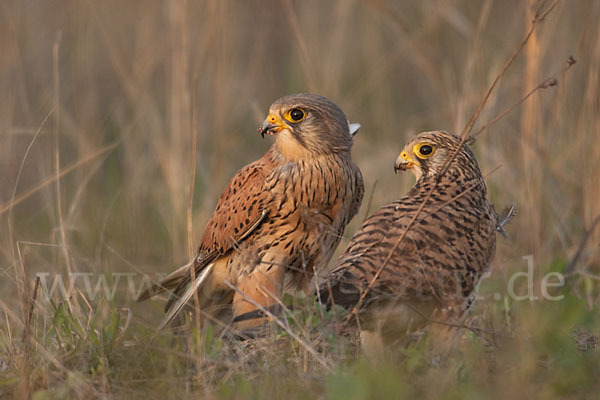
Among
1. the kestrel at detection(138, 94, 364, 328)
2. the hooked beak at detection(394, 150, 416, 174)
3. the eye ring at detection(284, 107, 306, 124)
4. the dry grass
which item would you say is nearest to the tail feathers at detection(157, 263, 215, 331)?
the kestrel at detection(138, 94, 364, 328)

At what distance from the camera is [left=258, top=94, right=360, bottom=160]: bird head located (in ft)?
13.8

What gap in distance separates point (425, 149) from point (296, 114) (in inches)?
27.1

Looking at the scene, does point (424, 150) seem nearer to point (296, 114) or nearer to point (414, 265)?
point (296, 114)

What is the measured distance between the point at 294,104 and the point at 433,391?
6.26 ft

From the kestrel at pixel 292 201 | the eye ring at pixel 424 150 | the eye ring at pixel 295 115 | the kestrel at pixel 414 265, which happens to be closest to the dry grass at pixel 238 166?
the kestrel at pixel 414 265

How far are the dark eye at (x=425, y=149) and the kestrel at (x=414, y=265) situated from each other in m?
0.23

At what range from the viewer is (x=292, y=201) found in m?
4.22

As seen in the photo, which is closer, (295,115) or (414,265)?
(414,265)

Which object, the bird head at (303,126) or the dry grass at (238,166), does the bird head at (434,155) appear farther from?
the dry grass at (238,166)

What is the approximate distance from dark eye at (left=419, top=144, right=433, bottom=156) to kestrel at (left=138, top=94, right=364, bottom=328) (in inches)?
16.6

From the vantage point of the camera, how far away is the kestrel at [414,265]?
3.32 meters

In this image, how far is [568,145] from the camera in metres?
5.75

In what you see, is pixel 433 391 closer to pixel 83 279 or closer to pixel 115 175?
pixel 83 279

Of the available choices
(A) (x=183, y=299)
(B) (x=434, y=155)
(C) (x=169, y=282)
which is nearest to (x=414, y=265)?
(B) (x=434, y=155)
